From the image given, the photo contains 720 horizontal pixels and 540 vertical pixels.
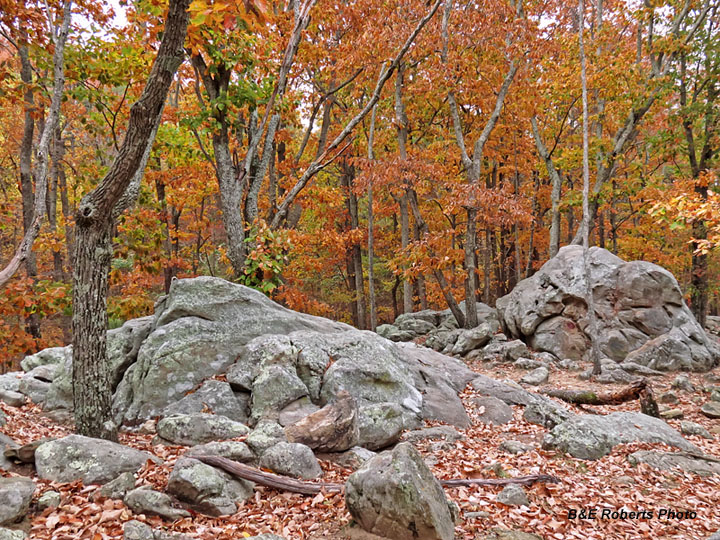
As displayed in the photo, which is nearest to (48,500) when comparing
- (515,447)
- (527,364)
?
(515,447)

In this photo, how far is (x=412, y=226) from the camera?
75.6 ft

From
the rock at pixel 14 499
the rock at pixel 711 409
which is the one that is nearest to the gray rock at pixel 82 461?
the rock at pixel 14 499

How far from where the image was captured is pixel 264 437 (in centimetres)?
457

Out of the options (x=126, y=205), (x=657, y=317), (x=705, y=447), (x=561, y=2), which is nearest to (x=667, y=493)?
(x=705, y=447)

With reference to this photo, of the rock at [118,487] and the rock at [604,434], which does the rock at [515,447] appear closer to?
the rock at [604,434]

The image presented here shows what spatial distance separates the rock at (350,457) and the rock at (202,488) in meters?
1.31

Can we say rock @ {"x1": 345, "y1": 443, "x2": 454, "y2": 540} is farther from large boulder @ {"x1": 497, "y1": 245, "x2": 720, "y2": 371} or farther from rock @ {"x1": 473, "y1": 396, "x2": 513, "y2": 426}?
large boulder @ {"x1": 497, "y1": 245, "x2": 720, "y2": 371}

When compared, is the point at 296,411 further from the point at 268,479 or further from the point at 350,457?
the point at 268,479

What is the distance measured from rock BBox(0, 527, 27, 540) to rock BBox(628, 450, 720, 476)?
5962 millimetres

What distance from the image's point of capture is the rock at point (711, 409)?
306 inches

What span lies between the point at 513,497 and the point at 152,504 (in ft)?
10.3

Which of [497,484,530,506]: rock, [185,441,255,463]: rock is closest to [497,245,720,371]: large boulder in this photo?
[497,484,530,506]: rock

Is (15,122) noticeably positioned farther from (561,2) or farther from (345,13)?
(561,2)

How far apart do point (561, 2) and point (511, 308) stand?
41.0 feet
